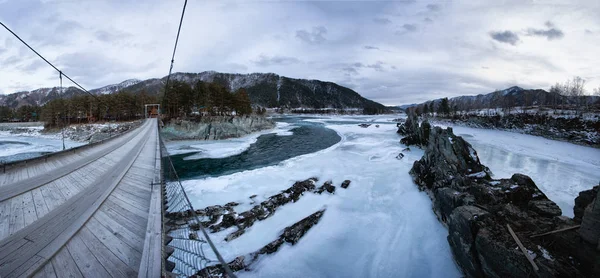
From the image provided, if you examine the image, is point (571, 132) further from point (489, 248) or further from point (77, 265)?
point (77, 265)

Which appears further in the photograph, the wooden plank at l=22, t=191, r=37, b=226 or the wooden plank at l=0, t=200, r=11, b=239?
the wooden plank at l=22, t=191, r=37, b=226

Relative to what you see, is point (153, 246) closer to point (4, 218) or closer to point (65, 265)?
point (65, 265)

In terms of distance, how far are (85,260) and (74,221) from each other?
1.82 metres

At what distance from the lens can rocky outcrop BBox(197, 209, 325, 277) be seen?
23.8ft

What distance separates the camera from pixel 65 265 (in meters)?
3.58

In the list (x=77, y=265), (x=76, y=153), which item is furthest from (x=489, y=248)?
(x=76, y=153)

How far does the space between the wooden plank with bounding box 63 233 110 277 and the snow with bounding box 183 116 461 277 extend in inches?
189

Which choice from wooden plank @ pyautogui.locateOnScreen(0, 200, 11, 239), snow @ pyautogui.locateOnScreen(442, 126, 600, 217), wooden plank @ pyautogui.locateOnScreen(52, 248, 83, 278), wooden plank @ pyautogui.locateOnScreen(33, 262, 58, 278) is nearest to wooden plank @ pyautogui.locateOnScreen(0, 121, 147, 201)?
wooden plank @ pyautogui.locateOnScreen(0, 200, 11, 239)

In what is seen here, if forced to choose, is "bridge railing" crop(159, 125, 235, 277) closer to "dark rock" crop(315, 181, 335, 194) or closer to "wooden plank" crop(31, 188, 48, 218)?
"wooden plank" crop(31, 188, 48, 218)

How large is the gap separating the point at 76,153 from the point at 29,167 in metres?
3.44

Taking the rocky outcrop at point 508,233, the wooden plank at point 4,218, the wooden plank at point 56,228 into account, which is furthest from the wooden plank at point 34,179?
the rocky outcrop at point 508,233

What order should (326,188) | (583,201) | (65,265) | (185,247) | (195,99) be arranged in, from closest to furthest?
(65,265) → (185,247) → (583,201) → (326,188) → (195,99)

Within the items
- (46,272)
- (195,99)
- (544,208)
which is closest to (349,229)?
(544,208)

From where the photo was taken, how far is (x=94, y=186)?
7.21m
